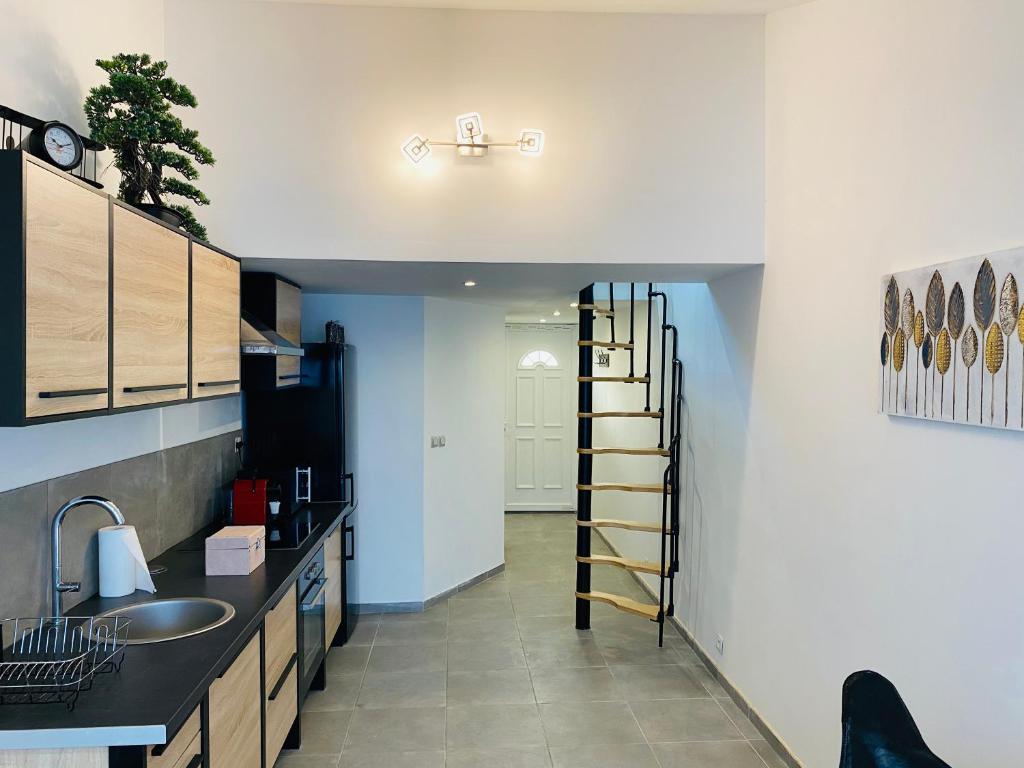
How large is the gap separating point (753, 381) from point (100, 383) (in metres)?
2.81

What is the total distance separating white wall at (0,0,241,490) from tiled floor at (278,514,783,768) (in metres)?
1.62

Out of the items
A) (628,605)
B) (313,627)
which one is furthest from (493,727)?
(628,605)

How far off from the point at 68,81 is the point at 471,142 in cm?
157

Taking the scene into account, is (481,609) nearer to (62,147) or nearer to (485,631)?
(485,631)

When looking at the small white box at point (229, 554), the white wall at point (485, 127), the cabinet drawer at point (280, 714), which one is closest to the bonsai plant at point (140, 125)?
the white wall at point (485, 127)

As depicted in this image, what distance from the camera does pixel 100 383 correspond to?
1863 mm

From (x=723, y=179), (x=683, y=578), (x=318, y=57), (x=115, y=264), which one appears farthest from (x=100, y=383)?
(x=683, y=578)

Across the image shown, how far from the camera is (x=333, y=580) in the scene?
4191mm

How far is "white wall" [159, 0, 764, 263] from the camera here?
3.20m

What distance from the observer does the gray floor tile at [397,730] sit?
3297mm

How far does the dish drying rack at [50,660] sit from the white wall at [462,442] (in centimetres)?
329

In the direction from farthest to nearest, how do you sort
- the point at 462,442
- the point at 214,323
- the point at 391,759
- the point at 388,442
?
the point at 462,442 < the point at 388,442 < the point at 391,759 < the point at 214,323

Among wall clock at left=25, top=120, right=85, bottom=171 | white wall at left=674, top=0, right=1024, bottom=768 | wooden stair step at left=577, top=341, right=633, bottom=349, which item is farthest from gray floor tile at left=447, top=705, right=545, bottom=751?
wall clock at left=25, top=120, right=85, bottom=171

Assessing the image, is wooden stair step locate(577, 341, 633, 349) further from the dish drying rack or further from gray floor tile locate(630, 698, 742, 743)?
the dish drying rack
